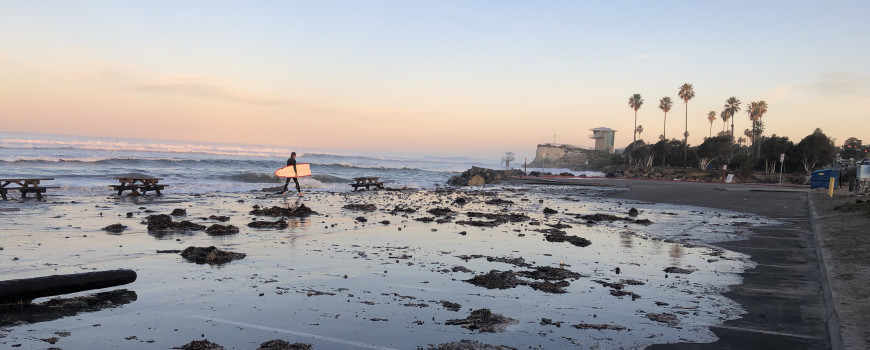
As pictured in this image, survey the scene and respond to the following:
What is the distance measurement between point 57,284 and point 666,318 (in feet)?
24.0

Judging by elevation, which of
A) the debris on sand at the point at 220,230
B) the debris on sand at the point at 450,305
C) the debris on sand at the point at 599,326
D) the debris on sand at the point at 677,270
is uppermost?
the debris on sand at the point at 677,270

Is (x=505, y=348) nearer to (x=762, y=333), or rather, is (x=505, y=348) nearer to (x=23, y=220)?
(x=762, y=333)

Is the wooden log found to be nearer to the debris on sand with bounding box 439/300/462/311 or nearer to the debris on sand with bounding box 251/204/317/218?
the debris on sand with bounding box 439/300/462/311

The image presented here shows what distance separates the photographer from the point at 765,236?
1397 cm

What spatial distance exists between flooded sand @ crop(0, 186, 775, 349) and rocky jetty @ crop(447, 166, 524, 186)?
86.6 feet

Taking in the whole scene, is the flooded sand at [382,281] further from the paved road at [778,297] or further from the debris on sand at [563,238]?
the paved road at [778,297]

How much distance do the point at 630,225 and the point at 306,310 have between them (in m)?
12.2

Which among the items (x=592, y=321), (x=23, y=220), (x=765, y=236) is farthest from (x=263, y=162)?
(x=592, y=321)

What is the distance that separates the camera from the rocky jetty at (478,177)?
4234 centimetres

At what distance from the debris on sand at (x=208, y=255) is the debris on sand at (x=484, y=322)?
489cm

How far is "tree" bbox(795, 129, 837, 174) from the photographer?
59312 mm

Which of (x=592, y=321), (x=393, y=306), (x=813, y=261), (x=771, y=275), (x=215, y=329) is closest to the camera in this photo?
(x=215, y=329)

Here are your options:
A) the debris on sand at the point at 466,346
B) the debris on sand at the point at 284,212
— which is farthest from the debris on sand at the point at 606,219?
the debris on sand at the point at 466,346

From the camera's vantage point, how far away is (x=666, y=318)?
6359 mm
